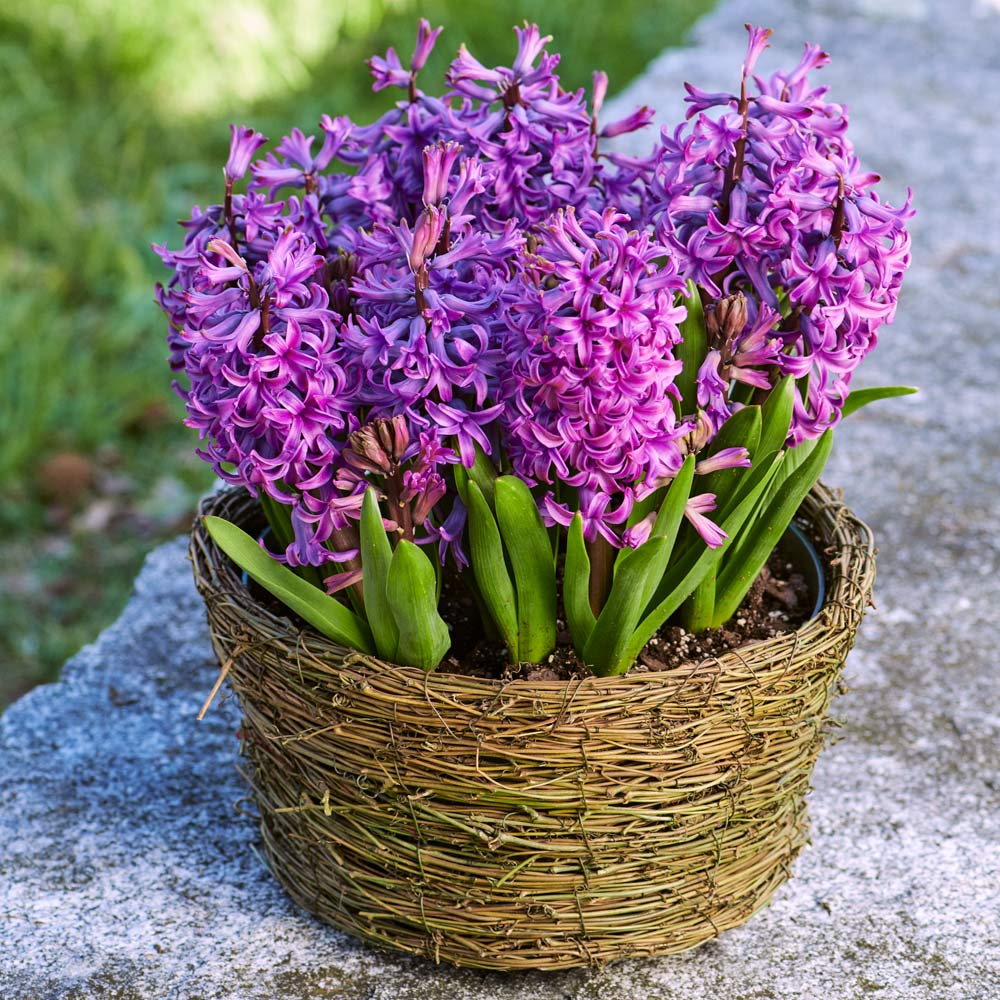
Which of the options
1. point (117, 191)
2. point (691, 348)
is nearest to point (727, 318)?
point (691, 348)

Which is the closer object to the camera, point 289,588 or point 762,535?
point 289,588

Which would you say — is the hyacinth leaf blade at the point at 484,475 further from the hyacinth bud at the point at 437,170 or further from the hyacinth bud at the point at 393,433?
the hyacinth bud at the point at 437,170

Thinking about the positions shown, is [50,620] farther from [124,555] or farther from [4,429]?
[4,429]

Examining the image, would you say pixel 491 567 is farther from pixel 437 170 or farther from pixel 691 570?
pixel 437 170

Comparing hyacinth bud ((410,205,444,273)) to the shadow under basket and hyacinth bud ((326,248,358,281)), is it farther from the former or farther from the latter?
the shadow under basket

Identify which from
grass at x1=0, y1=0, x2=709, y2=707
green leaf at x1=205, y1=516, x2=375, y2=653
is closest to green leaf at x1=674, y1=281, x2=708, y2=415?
green leaf at x1=205, y1=516, x2=375, y2=653

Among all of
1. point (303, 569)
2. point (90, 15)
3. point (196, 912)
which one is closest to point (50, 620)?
point (196, 912)

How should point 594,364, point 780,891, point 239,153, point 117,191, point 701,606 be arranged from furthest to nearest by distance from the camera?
point 117,191, point 780,891, point 701,606, point 239,153, point 594,364
